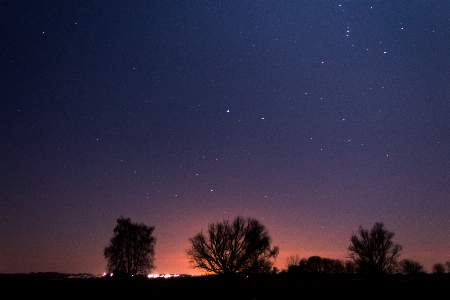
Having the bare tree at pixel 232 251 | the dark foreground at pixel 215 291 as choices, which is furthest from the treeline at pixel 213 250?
the dark foreground at pixel 215 291

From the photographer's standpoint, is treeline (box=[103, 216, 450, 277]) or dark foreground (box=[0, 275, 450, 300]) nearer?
dark foreground (box=[0, 275, 450, 300])

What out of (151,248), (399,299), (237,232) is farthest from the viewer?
(151,248)

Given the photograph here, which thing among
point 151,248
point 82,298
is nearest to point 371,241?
point 151,248

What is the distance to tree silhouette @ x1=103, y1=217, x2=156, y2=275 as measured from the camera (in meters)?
60.3

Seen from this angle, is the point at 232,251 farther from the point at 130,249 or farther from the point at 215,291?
the point at 215,291

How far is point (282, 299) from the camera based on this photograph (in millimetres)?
15539

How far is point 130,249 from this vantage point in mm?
62062

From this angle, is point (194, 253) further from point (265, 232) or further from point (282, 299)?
point (282, 299)

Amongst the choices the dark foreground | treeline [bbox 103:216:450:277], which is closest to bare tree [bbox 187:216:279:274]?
treeline [bbox 103:216:450:277]

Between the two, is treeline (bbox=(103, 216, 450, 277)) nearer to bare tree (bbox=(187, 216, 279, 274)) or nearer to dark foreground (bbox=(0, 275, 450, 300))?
bare tree (bbox=(187, 216, 279, 274))

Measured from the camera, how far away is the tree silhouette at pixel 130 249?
2375 inches

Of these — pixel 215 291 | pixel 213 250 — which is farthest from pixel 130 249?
pixel 215 291

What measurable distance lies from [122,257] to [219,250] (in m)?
16.9

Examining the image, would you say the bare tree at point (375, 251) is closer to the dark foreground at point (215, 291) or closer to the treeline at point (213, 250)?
the treeline at point (213, 250)
